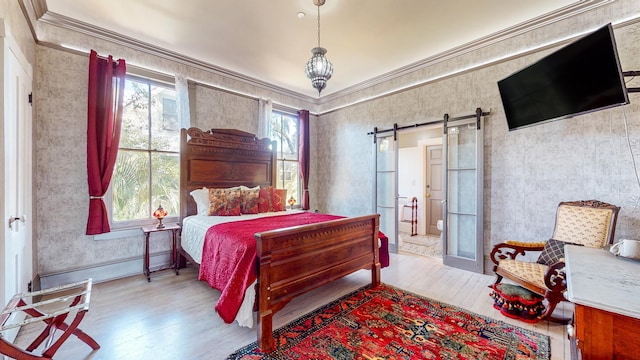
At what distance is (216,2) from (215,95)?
67.7 inches

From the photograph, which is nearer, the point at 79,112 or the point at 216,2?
the point at 216,2

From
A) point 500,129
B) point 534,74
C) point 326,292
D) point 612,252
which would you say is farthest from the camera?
point 500,129

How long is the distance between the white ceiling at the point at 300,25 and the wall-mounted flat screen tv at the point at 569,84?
0.95m

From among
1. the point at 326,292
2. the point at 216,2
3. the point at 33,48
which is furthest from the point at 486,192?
the point at 33,48

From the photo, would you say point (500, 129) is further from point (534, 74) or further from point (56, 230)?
point (56, 230)

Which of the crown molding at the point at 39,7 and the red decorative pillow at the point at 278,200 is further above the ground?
the crown molding at the point at 39,7

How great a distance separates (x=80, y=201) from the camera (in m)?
3.10

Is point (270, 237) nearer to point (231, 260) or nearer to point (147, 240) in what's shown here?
point (231, 260)

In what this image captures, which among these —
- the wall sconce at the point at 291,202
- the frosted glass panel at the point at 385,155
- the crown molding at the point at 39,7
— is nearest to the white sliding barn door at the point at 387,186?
the frosted glass panel at the point at 385,155

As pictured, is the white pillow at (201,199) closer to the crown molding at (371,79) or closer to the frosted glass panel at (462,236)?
the crown molding at (371,79)

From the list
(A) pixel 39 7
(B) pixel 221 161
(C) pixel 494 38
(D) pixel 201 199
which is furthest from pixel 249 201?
(C) pixel 494 38

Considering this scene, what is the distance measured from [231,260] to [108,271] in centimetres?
220

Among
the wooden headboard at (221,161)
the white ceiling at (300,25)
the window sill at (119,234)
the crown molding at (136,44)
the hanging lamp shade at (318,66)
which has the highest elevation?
the white ceiling at (300,25)

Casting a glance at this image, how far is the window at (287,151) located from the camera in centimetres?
532
